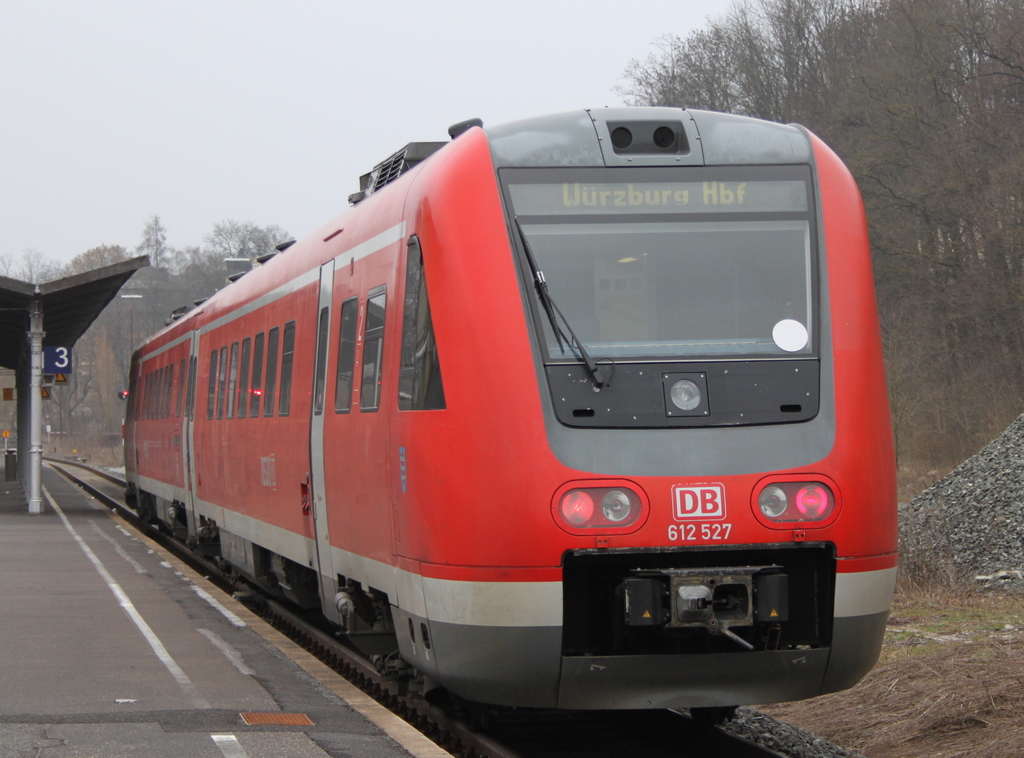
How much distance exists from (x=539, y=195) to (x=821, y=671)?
257cm

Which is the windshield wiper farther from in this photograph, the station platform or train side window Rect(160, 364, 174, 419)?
train side window Rect(160, 364, 174, 419)

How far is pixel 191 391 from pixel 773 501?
1081 cm

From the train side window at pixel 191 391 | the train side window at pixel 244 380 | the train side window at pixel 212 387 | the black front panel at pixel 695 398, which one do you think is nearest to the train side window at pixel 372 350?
the black front panel at pixel 695 398

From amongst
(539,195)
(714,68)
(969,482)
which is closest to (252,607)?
(539,195)

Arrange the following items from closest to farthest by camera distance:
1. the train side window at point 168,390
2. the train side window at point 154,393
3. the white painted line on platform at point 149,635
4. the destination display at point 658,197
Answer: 1. the destination display at point 658,197
2. the white painted line on platform at point 149,635
3. the train side window at point 168,390
4. the train side window at point 154,393

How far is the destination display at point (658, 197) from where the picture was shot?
6.24 meters

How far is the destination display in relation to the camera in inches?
246

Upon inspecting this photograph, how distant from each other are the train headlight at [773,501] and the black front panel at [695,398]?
0.32 metres

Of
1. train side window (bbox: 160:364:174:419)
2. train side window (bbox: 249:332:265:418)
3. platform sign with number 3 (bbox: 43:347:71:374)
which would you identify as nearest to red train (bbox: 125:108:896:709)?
train side window (bbox: 249:332:265:418)

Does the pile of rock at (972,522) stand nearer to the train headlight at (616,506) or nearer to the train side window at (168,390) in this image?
the train headlight at (616,506)

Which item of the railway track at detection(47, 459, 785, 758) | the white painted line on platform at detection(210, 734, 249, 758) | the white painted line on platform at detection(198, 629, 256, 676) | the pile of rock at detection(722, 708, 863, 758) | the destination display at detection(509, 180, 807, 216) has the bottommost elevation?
the pile of rock at detection(722, 708, 863, 758)

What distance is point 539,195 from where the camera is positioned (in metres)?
6.25

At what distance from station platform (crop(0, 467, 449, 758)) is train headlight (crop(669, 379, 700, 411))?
1947mm

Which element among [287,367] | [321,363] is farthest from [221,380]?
[321,363]
